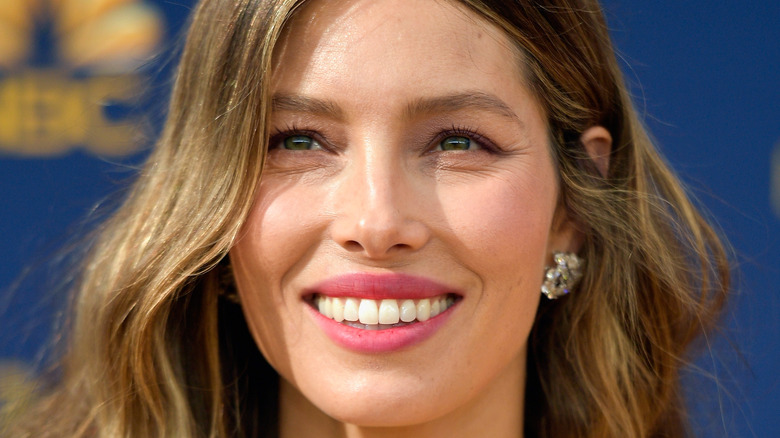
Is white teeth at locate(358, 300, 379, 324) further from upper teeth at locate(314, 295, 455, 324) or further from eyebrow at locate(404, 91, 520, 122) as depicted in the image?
eyebrow at locate(404, 91, 520, 122)

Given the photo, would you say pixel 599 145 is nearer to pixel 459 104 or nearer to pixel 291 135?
pixel 459 104

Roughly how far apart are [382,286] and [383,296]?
0.8 inches

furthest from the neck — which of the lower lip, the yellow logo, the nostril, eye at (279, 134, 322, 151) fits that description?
the yellow logo

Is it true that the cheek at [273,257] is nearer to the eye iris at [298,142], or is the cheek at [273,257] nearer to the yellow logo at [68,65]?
the eye iris at [298,142]

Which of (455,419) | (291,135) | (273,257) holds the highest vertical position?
(291,135)

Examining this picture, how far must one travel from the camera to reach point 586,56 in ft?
6.40

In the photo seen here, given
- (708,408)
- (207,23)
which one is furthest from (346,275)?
(708,408)

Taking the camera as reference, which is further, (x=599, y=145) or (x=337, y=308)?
(x=599, y=145)

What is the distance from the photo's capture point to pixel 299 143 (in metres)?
1.83

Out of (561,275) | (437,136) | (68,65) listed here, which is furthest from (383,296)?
(68,65)

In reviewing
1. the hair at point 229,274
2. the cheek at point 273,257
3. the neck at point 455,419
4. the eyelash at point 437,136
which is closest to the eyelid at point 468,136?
the eyelash at point 437,136

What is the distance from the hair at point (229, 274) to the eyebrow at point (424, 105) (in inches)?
1.9

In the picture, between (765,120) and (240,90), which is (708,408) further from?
(240,90)

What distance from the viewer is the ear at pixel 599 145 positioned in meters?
2.00
